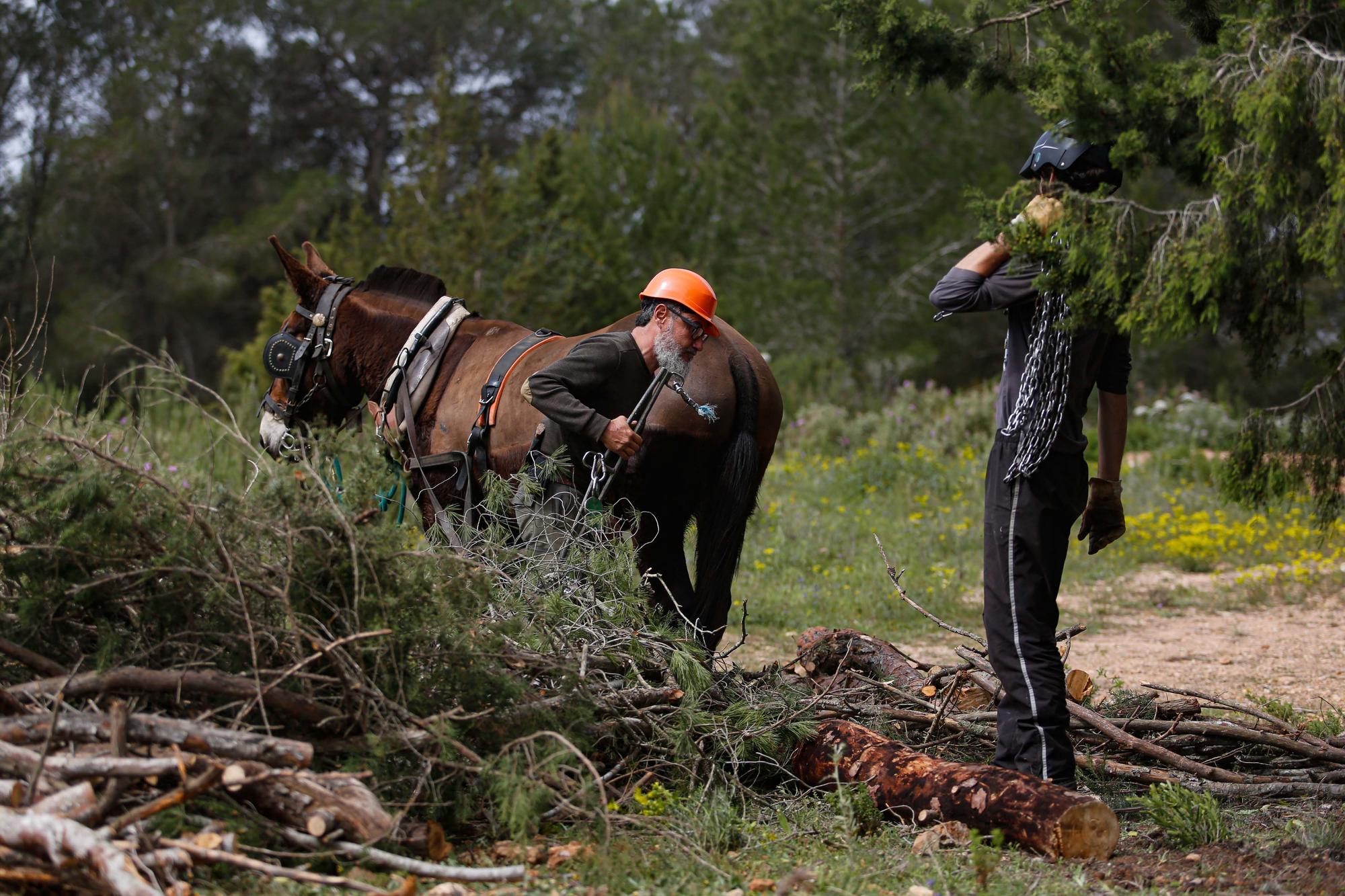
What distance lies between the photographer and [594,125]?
2111 cm

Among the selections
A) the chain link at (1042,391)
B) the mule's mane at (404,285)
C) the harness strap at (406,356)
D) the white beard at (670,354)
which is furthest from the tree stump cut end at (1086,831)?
the mule's mane at (404,285)

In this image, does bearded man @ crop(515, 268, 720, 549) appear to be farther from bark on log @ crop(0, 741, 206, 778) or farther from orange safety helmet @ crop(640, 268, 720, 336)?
bark on log @ crop(0, 741, 206, 778)

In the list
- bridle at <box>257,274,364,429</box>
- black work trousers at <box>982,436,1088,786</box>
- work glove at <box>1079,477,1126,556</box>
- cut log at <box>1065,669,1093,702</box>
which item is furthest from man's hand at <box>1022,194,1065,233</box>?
bridle at <box>257,274,364,429</box>

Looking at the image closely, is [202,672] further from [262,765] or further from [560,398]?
[560,398]

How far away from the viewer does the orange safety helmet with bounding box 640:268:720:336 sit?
4609 mm

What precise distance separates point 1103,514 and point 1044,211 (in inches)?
50.1

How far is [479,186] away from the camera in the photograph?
1592 centimetres

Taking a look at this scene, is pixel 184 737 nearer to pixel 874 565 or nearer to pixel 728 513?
pixel 728 513

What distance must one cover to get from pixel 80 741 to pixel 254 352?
12.1m

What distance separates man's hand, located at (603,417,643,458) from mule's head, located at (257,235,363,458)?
6.02 feet

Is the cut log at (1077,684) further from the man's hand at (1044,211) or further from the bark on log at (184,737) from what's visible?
the bark on log at (184,737)

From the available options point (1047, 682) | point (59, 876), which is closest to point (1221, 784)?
point (1047, 682)

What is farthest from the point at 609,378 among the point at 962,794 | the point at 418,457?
the point at 962,794

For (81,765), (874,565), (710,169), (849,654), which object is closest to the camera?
(81,765)
